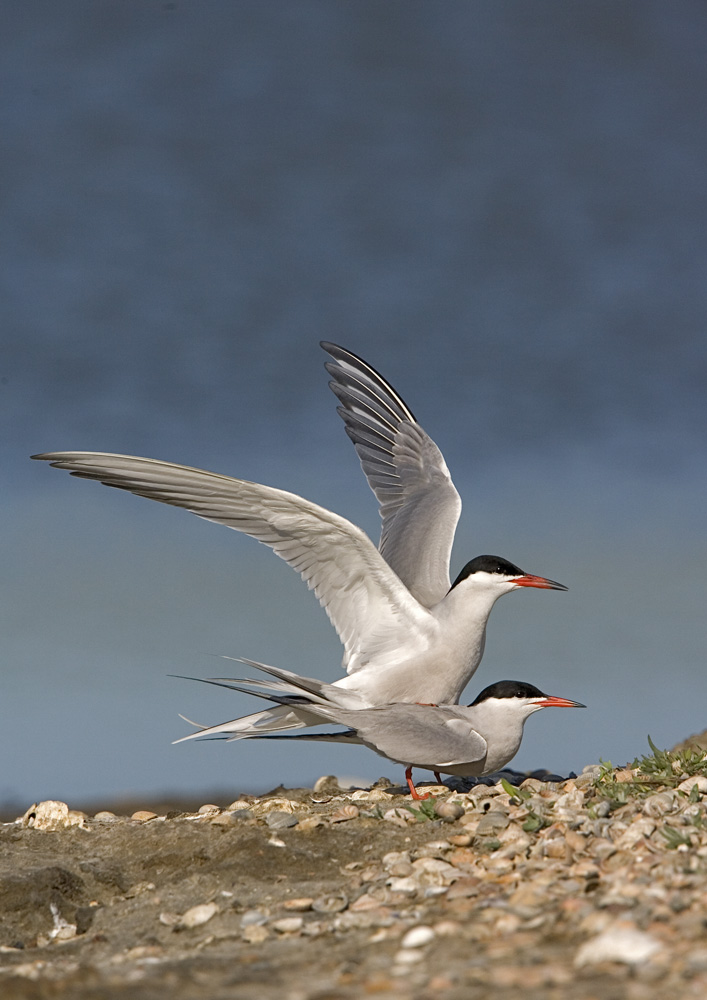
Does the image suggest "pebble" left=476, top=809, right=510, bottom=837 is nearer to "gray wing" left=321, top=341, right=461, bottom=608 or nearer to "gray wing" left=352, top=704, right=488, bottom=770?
"gray wing" left=352, top=704, right=488, bottom=770

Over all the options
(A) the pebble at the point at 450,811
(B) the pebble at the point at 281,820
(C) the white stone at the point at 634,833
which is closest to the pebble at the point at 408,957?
(C) the white stone at the point at 634,833

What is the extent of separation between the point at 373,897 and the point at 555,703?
2766 millimetres

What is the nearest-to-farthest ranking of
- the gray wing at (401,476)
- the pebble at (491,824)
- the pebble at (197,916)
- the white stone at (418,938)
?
the white stone at (418,938), the pebble at (197,916), the pebble at (491,824), the gray wing at (401,476)

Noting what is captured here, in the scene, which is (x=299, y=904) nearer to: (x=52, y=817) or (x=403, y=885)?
(x=403, y=885)

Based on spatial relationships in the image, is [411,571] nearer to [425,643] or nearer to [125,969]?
[425,643]

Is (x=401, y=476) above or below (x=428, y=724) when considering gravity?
above

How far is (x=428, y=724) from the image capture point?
6.43 meters

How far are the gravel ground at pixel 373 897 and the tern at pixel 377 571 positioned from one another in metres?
0.83

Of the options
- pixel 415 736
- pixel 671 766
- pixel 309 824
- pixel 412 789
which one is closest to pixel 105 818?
pixel 309 824

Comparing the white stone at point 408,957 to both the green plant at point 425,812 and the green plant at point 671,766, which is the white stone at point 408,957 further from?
the green plant at point 671,766

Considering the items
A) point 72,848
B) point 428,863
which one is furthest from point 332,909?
point 72,848

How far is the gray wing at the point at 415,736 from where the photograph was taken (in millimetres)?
6305

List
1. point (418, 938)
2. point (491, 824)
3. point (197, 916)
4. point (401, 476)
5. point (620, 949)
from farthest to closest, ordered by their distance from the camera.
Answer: point (401, 476) → point (491, 824) → point (197, 916) → point (418, 938) → point (620, 949)

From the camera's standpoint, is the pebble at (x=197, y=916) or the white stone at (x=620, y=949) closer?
the white stone at (x=620, y=949)
